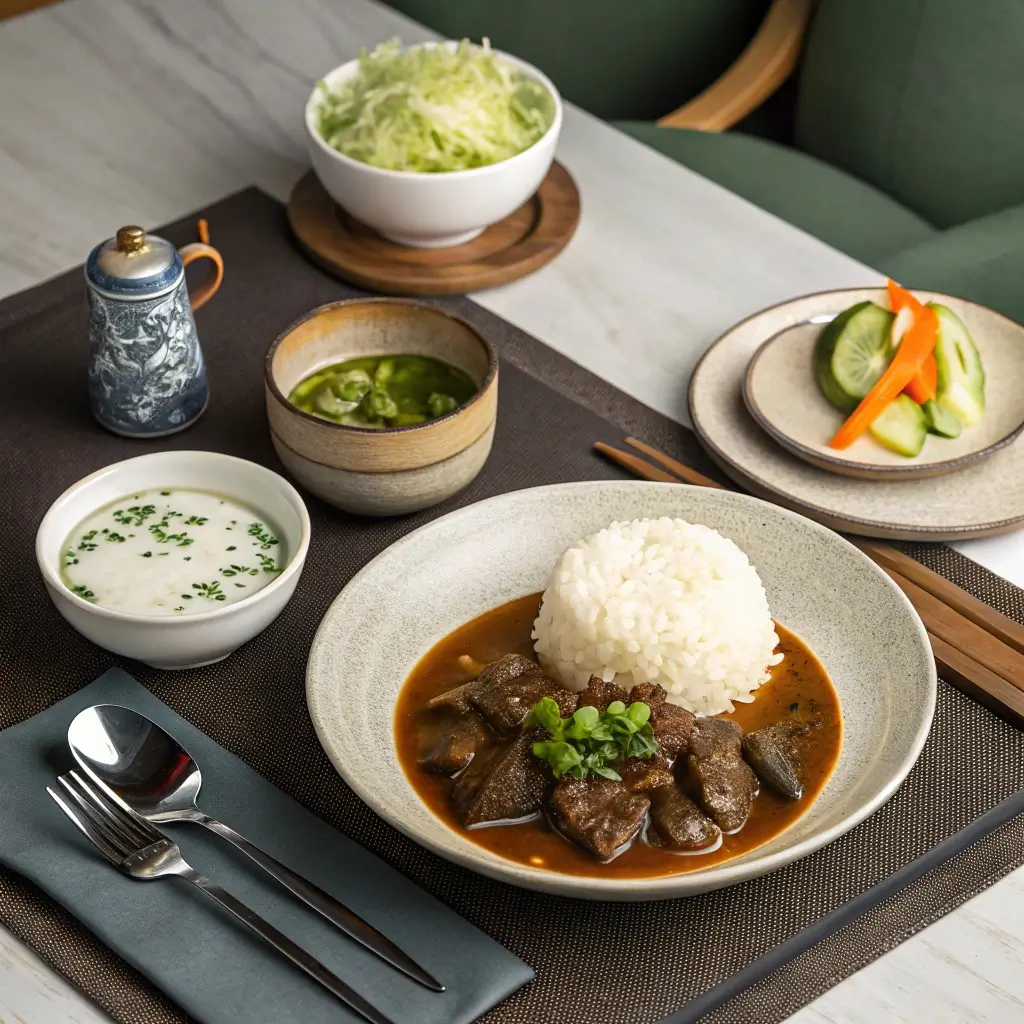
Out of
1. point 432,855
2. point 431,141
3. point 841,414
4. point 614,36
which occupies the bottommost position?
point 614,36

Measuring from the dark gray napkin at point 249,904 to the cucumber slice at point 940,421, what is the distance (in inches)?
44.7

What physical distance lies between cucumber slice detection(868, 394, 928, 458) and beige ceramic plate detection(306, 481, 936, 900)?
36 cm

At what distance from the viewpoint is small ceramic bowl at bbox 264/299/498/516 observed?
5.99ft

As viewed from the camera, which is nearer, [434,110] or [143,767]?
[143,767]

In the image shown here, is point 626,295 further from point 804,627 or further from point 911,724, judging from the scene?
point 911,724

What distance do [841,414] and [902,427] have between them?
0.10 metres

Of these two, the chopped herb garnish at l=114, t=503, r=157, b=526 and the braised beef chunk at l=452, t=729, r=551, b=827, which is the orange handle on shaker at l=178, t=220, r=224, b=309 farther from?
the braised beef chunk at l=452, t=729, r=551, b=827

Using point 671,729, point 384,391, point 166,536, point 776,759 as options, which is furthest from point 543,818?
point 384,391

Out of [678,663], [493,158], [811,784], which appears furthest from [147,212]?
[811,784]

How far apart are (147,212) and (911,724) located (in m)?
A: 1.79

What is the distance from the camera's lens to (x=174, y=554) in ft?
5.62

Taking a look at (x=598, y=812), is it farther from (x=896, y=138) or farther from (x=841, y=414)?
(x=896, y=138)

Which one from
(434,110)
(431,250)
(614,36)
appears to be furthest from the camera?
(614,36)

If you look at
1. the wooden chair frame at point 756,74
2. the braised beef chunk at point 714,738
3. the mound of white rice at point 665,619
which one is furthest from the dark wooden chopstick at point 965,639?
the wooden chair frame at point 756,74
